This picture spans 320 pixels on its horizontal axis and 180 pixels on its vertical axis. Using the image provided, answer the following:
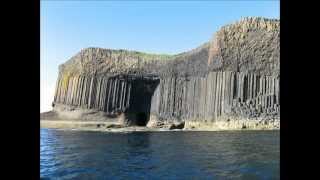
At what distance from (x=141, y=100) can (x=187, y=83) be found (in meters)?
19.7

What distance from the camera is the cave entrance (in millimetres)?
160250

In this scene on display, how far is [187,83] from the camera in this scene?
5866 inches

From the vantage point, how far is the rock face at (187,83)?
426 feet

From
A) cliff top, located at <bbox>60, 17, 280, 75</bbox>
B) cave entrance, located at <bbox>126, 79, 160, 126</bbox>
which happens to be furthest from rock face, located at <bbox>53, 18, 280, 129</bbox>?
cave entrance, located at <bbox>126, 79, 160, 126</bbox>

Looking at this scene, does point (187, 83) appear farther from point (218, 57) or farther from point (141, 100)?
point (141, 100)

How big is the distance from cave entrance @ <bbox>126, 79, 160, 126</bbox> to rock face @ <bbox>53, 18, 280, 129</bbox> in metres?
0.31

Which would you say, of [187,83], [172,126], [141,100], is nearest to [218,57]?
[187,83]

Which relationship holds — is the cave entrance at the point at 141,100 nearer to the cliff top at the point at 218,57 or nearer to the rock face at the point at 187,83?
the rock face at the point at 187,83

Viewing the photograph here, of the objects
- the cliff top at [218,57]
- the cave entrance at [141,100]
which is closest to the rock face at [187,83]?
the cliff top at [218,57]
